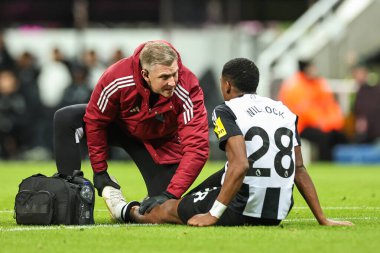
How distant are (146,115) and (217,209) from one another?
5.27ft

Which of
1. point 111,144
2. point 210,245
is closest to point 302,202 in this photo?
point 111,144

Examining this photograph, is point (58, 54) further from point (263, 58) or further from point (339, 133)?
point (339, 133)

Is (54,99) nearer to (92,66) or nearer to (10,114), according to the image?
(10,114)

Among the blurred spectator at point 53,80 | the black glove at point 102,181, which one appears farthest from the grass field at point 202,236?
the blurred spectator at point 53,80

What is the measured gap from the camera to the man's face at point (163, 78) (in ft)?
27.8

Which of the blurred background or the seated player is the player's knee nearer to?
the seated player

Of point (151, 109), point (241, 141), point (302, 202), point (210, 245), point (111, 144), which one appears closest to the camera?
point (210, 245)

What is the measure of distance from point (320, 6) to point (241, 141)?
1603 cm

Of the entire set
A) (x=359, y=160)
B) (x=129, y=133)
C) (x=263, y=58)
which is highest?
(x=129, y=133)

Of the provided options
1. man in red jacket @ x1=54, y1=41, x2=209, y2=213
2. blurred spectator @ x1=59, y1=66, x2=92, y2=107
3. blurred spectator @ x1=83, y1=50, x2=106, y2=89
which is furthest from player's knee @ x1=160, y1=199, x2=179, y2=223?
blurred spectator @ x1=83, y1=50, x2=106, y2=89

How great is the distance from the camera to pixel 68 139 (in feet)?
31.0

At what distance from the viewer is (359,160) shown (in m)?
21.2

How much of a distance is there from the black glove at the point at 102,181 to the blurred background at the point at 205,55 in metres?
10.9

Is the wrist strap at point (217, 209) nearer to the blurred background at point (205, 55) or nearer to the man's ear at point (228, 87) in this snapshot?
the man's ear at point (228, 87)
